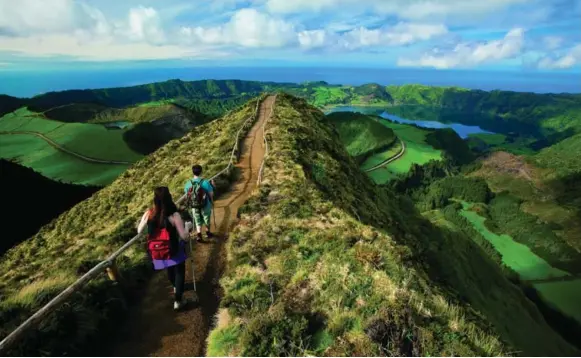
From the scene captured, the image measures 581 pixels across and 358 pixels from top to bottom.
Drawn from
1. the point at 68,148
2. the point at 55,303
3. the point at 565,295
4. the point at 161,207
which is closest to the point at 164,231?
the point at 161,207

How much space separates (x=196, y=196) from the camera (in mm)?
15852

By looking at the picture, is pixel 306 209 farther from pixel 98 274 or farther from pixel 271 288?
pixel 98 274

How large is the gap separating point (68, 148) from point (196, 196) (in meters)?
131

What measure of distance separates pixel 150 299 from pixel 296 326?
217 inches

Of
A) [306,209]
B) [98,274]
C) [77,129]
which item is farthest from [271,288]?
[77,129]

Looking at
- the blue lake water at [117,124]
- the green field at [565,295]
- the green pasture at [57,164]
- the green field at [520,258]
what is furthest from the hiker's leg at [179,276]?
the blue lake water at [117,124]

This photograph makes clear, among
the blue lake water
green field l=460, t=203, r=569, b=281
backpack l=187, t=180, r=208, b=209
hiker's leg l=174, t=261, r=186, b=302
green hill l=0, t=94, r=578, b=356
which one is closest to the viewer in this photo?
green hill l=0, t=94, r=578, b=356

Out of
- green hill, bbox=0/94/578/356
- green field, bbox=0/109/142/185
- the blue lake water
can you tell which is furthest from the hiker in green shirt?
the blue lake water

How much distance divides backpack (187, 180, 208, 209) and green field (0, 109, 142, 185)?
324 feet

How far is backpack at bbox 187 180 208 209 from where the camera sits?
1584 centimetres

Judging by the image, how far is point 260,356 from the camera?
31.5 ft

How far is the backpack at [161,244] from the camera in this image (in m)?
10.5

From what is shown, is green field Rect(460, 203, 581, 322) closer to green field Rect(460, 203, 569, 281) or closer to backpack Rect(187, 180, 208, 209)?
green field Rect(460, 203, 569, 281)

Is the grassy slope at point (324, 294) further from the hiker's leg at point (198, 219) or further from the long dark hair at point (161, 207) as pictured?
A: the long dark hair at point (161, 207)
